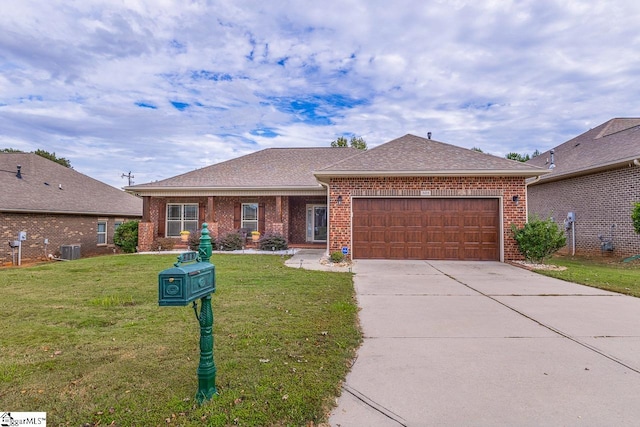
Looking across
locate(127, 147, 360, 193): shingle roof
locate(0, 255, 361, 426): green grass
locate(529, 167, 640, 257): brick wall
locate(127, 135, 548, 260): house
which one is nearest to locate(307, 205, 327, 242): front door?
locate(127, 147, 360, 193): shingle roof

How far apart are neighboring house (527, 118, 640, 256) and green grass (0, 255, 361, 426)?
→ 33.3 ft

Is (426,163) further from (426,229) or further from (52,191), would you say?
(52,191)

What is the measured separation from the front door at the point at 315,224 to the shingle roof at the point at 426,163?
15.6ft

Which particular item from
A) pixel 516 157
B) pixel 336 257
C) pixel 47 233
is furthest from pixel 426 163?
pixel 516 157

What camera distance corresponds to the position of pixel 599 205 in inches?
509

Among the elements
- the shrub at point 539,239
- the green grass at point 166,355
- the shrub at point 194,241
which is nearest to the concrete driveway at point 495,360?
the green grass at point 166,355

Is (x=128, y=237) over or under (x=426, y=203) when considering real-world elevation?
under

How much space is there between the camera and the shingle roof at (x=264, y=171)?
1507cm

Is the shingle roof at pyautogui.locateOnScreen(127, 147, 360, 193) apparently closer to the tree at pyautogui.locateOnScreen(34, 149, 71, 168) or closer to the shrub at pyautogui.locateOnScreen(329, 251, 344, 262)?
the shrub at pyautogui.locateOnScreen(329, 251, 344, 262)

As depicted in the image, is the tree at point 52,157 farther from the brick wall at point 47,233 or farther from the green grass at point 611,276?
the green grass at point 611,276

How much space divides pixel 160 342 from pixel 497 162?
11.3 meters

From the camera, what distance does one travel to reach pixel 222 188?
14.9 m

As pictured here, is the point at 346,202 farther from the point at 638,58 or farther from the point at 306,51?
the point at 638,58

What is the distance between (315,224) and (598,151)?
490 inches
